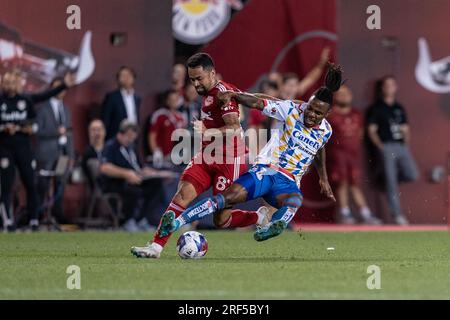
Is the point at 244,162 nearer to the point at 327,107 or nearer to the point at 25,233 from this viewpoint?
the point at 327,107

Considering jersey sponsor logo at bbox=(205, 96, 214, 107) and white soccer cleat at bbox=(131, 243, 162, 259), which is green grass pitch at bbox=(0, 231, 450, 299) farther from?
jersey sponsor logo at bbox=(205, 96, 214, 107)

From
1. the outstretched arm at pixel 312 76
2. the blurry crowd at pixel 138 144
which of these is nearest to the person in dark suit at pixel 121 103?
the blurry crowd at pixel 138 144

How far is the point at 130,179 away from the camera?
19.1m

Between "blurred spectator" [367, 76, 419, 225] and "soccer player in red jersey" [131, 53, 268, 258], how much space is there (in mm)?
8586

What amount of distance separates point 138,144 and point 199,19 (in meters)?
2.59

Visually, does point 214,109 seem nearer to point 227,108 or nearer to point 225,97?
point 227,108

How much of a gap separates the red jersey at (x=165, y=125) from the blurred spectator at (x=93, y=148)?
3.02ft

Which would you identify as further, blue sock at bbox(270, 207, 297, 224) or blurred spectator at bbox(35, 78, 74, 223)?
blurred spectator at bbox(35, 78, 74, 223)

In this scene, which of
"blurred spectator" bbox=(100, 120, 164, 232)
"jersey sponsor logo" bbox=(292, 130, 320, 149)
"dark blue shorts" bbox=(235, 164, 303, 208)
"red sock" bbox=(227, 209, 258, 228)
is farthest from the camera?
"blurred spectator" bbox=(100, 120, 164, 232)

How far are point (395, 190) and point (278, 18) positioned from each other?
3.78 meters

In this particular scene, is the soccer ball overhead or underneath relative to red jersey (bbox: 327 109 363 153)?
underneath

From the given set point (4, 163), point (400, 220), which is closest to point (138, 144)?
point (4, 163)

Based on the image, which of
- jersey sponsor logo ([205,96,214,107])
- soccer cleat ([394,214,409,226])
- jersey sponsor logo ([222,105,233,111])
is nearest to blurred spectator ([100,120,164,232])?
soccer cleat ([394,214,409,226])

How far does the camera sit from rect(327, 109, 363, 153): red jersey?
68.9 feet
